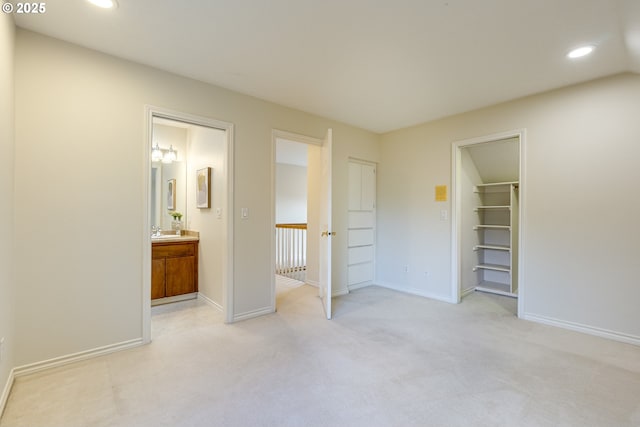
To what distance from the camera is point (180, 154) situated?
15.0 ft

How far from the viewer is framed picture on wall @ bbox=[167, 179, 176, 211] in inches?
183

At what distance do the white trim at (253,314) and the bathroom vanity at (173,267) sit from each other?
1275mm

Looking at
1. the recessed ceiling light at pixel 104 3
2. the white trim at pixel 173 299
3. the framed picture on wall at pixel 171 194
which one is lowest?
the white trim at pixel 173 299

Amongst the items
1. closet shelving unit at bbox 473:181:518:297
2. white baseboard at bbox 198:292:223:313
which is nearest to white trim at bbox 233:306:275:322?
white baseboard at bbox 198:292:223:313

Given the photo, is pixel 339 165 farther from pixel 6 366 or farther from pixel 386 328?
pixel 6 366

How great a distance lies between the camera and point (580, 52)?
2.38m

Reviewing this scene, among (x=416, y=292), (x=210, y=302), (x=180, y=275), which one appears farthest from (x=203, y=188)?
(x=416, y=292)

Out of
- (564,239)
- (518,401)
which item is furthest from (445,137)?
(518,401)

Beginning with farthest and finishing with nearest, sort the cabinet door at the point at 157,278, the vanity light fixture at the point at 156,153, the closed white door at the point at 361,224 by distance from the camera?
1. the closed white door at the point at 361,224
2. the vanity light fixture at the point at 156,153
3. the cabinet door at the point at 157,278

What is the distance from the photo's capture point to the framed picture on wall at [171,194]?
4.66 meters

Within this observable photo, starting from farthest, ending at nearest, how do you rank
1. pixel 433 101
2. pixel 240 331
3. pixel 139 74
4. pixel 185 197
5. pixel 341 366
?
pixel 185 197 → pixel 433 101 → pixel 240 331 → pixel 139 74 → pixel 341 366

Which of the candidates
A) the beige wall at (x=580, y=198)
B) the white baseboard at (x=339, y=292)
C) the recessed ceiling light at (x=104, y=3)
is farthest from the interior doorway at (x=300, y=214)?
the beige wall at (x=580, y=198)

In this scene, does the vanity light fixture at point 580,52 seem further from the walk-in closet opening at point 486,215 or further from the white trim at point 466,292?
the white trim at point 466,292

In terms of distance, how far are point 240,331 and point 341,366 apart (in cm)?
116
